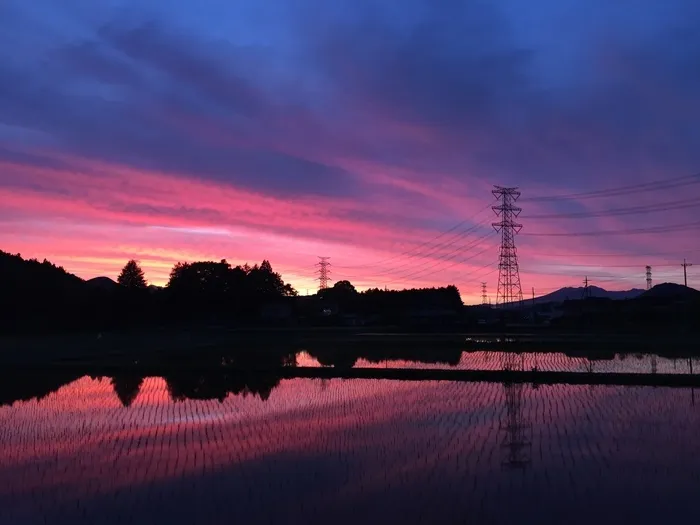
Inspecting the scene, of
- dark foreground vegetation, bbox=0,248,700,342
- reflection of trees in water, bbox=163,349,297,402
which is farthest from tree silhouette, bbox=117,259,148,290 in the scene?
reflection of trees in water, bbox=163,349,297,402

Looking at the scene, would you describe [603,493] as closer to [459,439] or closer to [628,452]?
[628,452]

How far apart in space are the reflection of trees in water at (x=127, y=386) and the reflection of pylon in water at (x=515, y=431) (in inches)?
328

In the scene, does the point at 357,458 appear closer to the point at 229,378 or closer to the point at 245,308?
the point at 229,378

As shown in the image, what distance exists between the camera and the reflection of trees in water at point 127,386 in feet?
49.7

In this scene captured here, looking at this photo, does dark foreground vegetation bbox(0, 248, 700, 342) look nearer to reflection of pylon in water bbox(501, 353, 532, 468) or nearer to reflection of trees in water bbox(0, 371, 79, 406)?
reflection of pylon in water bbox(501, 353, 532, 468)

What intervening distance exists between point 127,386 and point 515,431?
36.7ft

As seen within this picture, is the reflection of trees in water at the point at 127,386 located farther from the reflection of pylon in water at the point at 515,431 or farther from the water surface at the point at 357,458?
the reflection of pylon in water at the point at 515,431

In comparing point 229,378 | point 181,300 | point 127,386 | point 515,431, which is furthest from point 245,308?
point 515,431

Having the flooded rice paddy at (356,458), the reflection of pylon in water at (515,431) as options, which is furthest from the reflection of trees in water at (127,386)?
the reflection of pylon in water at (515,431)

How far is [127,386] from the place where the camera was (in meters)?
17.4

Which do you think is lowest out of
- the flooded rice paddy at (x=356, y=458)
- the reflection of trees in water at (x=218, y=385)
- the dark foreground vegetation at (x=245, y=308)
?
the flooded rice paddy at (x=356, y=458)

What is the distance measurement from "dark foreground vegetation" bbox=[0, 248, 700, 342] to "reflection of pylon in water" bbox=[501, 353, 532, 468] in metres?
17.2

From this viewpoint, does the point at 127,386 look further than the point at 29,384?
No

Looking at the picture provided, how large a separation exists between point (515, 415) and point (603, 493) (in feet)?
15.8
